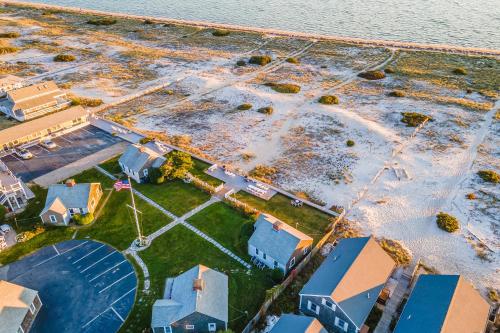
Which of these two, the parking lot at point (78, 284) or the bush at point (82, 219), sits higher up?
the bush at point (82, 219)

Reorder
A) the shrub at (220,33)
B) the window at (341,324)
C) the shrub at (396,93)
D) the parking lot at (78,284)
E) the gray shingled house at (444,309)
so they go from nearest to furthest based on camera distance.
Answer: the gray shingled house at (444,309), the window at (341,324), the parking lot at (78,284), the shrub at (396,93), the shrub at (220,33)

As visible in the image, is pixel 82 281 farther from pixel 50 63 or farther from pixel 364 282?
pixel 50 63

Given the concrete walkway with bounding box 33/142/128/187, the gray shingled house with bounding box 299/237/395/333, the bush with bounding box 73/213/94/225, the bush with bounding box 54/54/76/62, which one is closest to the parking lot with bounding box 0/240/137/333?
the bush with bounding box 73/213/94/225

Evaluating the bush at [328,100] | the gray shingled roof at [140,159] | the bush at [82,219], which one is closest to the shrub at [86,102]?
the gray shingled roof at [140,159]

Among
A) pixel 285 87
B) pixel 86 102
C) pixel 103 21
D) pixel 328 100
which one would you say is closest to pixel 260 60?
pixel 285 87

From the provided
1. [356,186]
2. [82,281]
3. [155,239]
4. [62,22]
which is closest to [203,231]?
[155,239]

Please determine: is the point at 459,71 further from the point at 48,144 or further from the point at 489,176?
the point at 48,144

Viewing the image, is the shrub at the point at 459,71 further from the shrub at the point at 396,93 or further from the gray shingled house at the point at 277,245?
the gray shingled house at the point at 277,245
